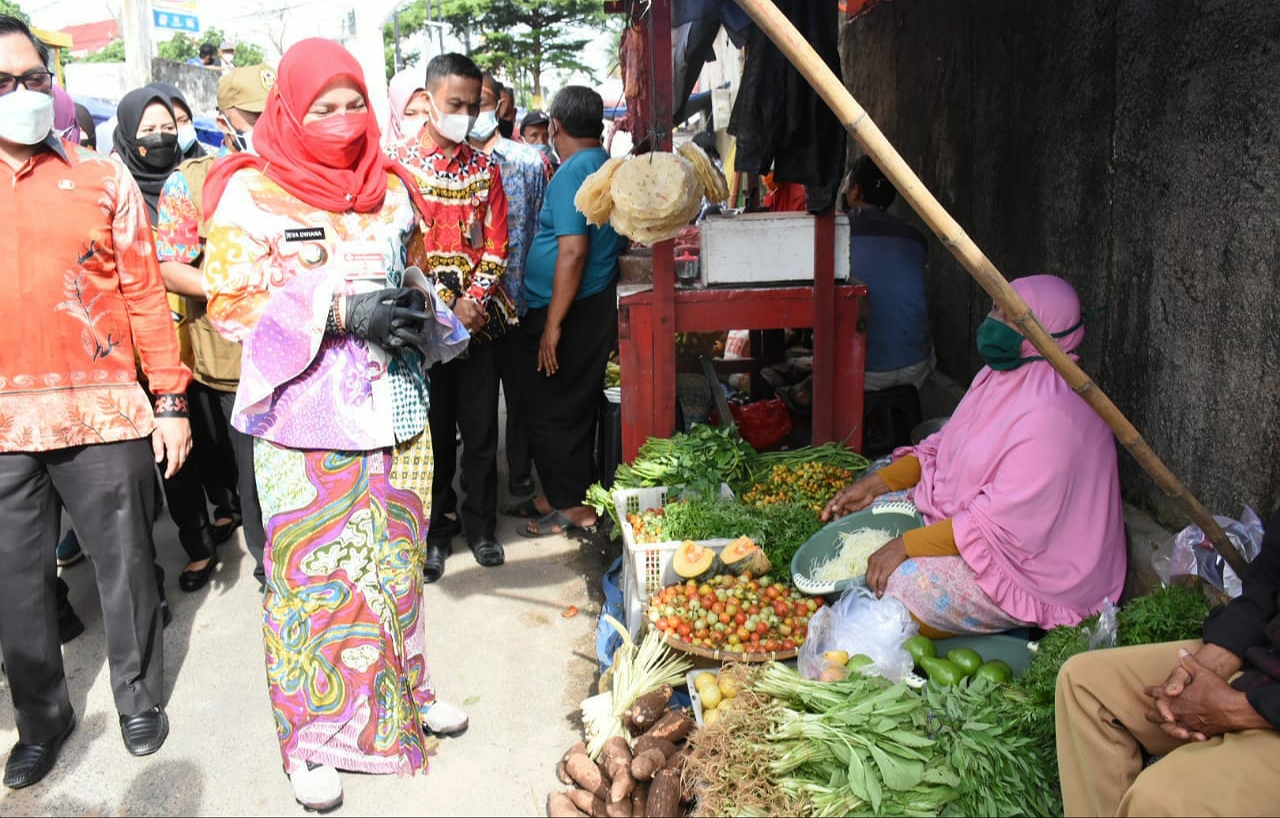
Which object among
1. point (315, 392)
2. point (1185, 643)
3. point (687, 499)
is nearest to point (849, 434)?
point (687, 499)

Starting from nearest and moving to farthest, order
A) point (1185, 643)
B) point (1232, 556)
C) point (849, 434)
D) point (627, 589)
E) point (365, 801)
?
point (1185, 643)
point (1232, 556)
point (365, 801)
point (627, 589)
point (849, 434)

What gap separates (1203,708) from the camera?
1.96m

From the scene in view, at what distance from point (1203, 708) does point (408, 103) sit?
4.66 m

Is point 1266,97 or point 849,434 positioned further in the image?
point 849,434

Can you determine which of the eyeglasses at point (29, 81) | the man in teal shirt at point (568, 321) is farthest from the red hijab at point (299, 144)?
the man in teal shirt at point (568, 321)

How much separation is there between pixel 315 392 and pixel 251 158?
0.68m

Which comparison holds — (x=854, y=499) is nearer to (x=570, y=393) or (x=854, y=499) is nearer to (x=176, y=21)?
(x=570, y=393)

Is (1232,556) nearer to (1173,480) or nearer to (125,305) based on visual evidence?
(1173,480)

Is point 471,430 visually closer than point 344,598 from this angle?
No

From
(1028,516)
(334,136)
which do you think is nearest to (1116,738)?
(1028,516)

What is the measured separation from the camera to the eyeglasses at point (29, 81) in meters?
2.74

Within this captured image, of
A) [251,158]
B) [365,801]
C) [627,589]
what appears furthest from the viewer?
[627,589]

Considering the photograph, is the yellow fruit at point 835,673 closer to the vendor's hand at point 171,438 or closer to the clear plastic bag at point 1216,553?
the clear plastic bag at point 1216,553

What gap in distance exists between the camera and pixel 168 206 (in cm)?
368
